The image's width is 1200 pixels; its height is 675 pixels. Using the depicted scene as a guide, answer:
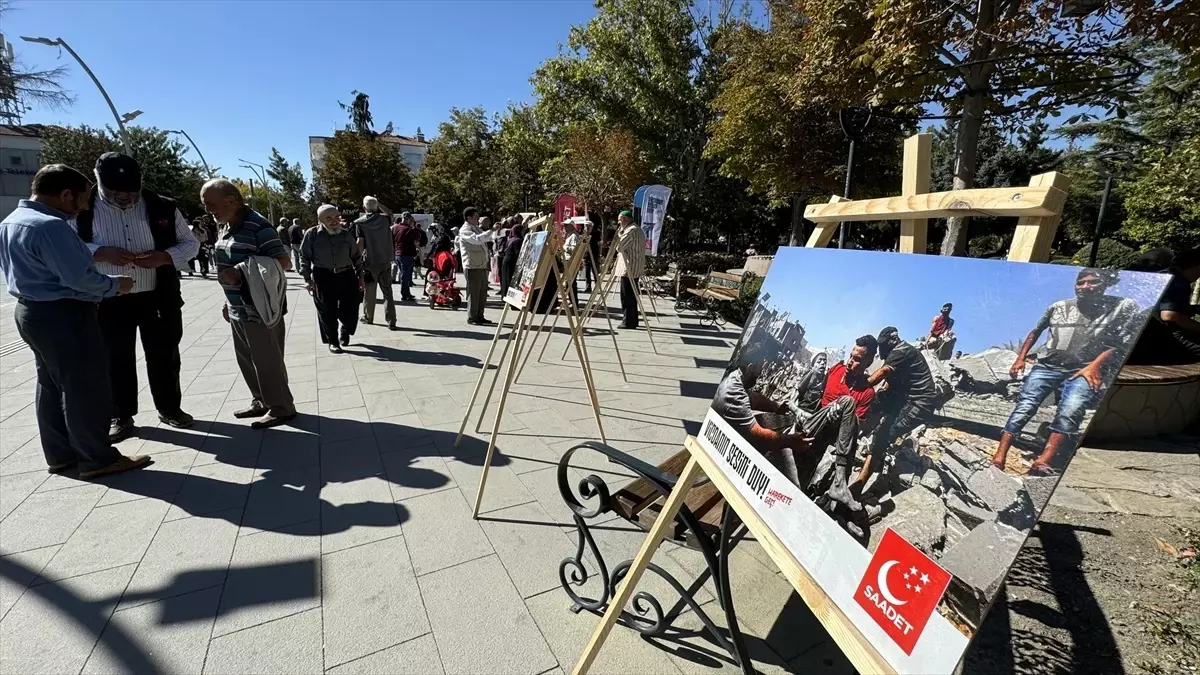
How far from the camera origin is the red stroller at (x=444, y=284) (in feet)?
32.1

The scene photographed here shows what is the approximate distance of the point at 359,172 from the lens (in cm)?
3400

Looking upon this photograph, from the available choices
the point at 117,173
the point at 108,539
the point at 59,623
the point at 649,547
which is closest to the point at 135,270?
the point at 117,173

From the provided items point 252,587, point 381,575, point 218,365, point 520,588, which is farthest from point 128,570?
point 218,365

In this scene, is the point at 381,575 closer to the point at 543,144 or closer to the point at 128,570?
the point at 128,570

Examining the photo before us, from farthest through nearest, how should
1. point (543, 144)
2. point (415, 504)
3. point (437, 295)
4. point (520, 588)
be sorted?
1. point (543, 144)
2. point (437, 295)
3. point (415, 504)
4. point (520, 588)

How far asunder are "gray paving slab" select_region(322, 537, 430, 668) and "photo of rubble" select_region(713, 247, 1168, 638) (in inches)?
65.0

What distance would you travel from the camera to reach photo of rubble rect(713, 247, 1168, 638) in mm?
825

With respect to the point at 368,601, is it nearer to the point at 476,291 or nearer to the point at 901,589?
the point at 901,589

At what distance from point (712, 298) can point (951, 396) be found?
315 inches

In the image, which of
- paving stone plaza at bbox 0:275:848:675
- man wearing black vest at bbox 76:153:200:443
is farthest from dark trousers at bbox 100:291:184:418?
paving stone plaza at bbox 0:275:848:675

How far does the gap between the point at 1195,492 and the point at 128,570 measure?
6.33m

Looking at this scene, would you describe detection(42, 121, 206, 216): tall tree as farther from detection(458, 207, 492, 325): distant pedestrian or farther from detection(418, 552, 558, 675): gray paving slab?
detection(418, 552, 558, 675): gray paving slab

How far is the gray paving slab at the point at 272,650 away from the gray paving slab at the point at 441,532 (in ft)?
1.60

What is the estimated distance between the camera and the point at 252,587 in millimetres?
2209
